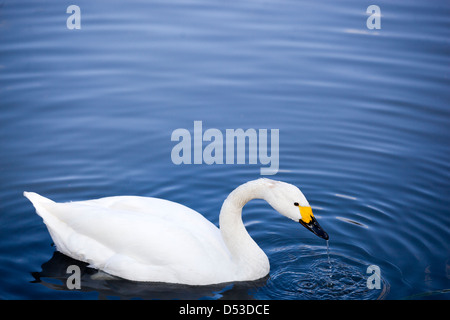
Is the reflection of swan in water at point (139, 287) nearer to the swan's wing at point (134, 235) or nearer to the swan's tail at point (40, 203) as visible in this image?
the swan's wing at point (134, 235)

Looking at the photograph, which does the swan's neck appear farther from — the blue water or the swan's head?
the swan's head

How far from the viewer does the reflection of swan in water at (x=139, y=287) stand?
7734mm

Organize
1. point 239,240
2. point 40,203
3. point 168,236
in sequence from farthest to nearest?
1. point 40,203
2. point 239,240
3. point 168,236

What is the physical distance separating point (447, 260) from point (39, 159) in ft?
20.9

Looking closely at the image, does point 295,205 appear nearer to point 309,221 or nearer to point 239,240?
point 309,221

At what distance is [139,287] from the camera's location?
7.87 metres

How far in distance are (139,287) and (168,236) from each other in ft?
2.26

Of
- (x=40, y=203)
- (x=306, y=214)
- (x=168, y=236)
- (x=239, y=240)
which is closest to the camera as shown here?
(x=306, y=214)

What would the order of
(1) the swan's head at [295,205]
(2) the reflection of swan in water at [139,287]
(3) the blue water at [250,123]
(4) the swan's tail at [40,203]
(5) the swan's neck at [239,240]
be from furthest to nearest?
(4) the swan's tail at [40,203], (3) the blue water at [250,123], (5) the swan's neck at [239,240], (2) the reflection of swan in water at [139,287], (1) the swan's head at [295,205]

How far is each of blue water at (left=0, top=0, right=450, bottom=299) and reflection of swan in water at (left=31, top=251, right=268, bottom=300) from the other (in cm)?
2

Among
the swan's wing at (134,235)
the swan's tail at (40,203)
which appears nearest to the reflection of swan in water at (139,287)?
the swan's wing at (134,235)

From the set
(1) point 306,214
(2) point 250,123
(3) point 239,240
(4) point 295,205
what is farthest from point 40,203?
(2) point 250,123

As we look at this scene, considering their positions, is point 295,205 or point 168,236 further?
point 168,236

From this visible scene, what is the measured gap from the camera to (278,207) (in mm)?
7598
